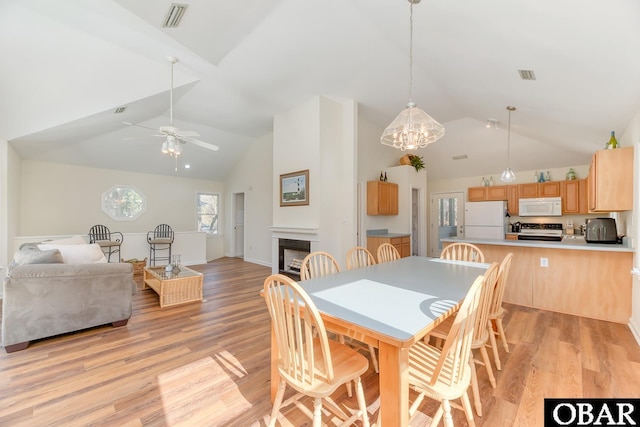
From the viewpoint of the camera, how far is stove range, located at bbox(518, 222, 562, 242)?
18.5ft

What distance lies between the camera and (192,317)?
10.8 ft

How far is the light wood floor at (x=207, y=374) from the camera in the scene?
167 centimetres

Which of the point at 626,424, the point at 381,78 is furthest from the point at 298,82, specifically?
the point at 626,424

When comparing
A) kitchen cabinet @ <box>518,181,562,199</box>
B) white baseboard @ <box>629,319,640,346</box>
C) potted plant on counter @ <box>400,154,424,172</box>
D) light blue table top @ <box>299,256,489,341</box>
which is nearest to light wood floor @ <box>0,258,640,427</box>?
white baseboard @ <box>629,319,640,346</box>

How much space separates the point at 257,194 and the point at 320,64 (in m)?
4.05

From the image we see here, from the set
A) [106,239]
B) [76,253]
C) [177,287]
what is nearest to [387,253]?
[177,287]

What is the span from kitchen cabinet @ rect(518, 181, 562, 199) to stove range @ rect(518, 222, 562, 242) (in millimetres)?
688

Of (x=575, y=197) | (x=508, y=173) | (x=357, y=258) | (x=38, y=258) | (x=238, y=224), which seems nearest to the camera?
(x=38, y=258)

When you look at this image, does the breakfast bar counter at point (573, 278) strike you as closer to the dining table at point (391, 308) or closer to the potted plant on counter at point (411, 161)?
→ the dining table at point (391, 308)

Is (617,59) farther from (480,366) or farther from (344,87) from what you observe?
(344,87)

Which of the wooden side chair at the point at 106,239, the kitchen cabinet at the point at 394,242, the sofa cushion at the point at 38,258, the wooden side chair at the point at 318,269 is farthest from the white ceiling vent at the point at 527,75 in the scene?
the wooden side chair at the point at 106,239

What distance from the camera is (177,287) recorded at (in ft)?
12.2

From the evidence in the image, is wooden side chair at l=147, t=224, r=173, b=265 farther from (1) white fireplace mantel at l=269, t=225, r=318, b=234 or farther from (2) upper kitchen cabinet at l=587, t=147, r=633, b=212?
(2) upper kitchen cabinet at l=587, t=147, r=633, b=212

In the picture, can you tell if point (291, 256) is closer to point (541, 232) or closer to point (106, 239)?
point (106, 239)
